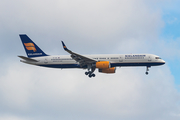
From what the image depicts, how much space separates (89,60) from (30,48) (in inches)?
656

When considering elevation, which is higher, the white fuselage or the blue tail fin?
the blue tail fin

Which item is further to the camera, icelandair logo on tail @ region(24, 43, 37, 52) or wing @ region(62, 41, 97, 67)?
icelandair logo on tail @ region(24, 43, 37, 52)

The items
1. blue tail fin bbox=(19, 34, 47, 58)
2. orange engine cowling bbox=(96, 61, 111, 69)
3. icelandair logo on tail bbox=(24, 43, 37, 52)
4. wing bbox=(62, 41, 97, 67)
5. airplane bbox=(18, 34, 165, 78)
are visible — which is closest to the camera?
wing bbox=(62, 41, 97, 67)

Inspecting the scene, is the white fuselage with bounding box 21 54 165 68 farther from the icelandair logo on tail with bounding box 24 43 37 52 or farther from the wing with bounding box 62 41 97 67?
the icelandair logo on tail with bounding box 24 43 37 52

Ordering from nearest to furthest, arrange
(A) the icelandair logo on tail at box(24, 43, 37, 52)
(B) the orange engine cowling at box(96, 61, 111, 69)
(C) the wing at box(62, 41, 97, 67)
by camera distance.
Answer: (C) the wing at box(62, 41, 97, 67) → (B) the orange engine cowling at box(96, 61, 111, 69) → (A) the icelandair logo on tail at box(24, 43, 37, 52)

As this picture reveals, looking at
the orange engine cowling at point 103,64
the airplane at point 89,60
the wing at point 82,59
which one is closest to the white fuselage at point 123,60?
the airplane at point 89,60

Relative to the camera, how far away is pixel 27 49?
72500 mm

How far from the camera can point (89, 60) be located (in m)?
64.4

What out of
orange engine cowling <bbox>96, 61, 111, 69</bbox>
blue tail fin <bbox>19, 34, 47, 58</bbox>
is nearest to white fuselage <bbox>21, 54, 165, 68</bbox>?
orange engine cowling <bbox>96, 61, 111, 69</bbox>

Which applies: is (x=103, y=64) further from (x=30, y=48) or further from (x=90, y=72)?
(x=30, y=48)

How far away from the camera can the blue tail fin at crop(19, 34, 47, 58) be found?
71688 millimetres

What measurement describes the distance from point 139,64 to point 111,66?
6068 mm

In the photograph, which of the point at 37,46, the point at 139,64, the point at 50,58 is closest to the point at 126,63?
the point at 139,64

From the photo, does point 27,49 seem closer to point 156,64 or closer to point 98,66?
point 98,66
